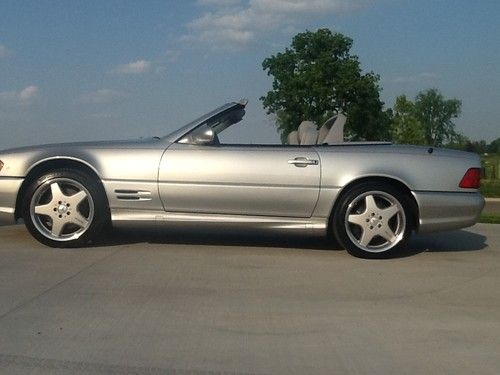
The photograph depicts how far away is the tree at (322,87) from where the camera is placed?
37731mm

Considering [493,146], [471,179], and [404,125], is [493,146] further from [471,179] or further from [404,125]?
[471,179]

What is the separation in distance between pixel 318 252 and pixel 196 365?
3196 millimetres

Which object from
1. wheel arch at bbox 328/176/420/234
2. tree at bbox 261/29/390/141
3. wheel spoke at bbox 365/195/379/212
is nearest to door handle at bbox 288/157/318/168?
wheel arch at bbox 328/176/420/234

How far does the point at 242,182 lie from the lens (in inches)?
245

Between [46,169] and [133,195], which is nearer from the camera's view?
[133,195]

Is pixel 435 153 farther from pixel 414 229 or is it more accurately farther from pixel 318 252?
pixel 318 252

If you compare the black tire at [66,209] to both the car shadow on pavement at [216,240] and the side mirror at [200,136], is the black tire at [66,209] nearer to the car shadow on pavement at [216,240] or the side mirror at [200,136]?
the car shadow on pavement at [216,240]

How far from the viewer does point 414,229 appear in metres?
6.35

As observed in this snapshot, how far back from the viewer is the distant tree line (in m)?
38.0

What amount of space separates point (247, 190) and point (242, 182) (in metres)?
0.08

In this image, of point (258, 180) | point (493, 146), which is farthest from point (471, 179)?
point (493, 146)

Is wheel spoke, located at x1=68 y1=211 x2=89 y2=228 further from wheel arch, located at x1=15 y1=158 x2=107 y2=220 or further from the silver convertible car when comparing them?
wheel arch, located at x1=15 y1=158 x2=107 y2=220

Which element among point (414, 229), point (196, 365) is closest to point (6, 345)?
point (196, 365)

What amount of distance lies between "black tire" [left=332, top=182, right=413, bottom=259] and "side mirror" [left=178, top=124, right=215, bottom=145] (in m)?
1.25
